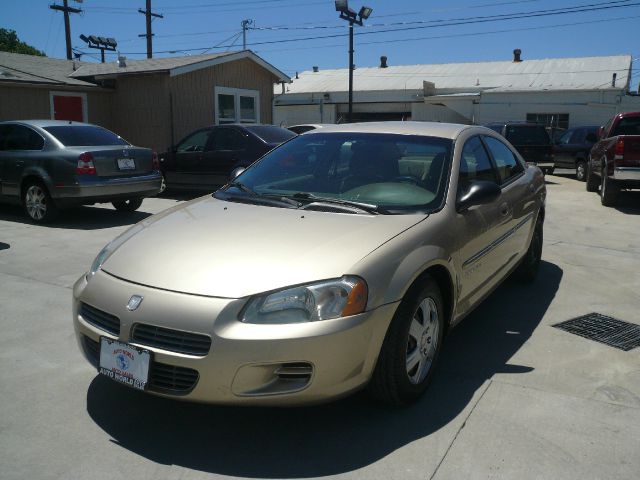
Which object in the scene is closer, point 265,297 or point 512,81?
point 265,297

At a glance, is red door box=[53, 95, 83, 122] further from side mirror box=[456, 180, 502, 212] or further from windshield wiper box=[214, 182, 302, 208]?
side mirror box=[456, 180, 502, 212]

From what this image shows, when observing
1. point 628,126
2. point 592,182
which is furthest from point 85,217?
point 592,182

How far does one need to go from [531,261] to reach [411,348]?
2871mm

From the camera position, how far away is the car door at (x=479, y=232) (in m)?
3.72

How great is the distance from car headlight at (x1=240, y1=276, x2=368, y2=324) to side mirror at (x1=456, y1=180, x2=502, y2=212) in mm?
1243

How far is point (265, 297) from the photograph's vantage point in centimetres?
269

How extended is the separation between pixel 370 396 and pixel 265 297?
0.87m

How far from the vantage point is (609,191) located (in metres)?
11.2

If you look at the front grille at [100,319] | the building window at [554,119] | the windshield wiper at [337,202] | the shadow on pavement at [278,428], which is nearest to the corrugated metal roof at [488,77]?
the building window at [554,119]

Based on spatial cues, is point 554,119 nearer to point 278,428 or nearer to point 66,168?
point 66,168

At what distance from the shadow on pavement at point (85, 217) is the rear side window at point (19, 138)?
3.59 feet

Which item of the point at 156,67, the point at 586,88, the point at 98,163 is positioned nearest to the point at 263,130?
the point at 98,163

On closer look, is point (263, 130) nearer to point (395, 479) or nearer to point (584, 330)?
point (584, 330)

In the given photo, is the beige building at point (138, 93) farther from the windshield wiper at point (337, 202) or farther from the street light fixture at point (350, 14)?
the windshield wiper at point (337, 202)
